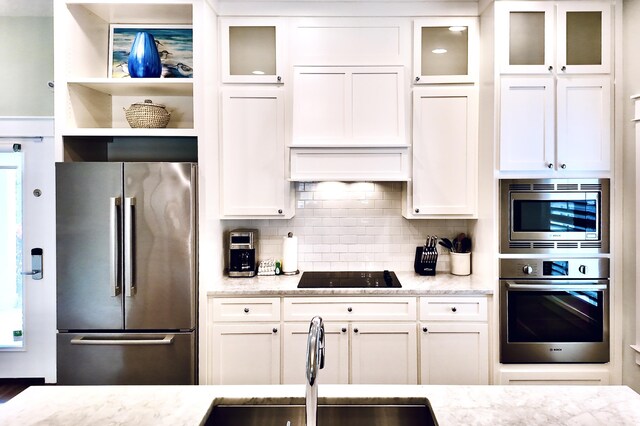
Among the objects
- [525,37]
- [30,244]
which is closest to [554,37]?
[525,37]

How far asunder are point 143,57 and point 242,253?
145 centimetres

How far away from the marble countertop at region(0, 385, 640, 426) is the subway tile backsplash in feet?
6.20

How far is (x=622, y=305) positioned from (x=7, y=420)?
10.2 feet

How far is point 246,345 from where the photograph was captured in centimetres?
261

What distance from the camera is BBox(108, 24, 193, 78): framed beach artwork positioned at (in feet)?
9.66

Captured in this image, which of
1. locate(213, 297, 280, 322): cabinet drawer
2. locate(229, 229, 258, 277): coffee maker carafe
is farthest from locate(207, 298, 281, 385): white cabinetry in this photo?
locate(229, 229, 258, 277): coffee maker carafe

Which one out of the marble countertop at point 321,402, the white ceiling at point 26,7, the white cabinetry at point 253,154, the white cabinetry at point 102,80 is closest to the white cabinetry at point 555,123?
the white cabinetry at point 253,154

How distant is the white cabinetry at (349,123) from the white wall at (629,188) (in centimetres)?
134

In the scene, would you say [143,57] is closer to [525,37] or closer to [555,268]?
[525,37]

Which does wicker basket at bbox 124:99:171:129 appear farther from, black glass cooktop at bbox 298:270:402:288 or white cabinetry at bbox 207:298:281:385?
black glass cooktop at bbox 298:270:402:288

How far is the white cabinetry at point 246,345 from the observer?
8.53 ft

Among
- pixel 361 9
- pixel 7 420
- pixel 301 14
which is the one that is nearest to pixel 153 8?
pixel 301 14

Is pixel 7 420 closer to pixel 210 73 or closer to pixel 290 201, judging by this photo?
pixel 290 201

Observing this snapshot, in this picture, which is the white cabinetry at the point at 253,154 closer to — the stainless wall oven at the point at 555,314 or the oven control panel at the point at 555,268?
the oven control panel at the point at 555,268
